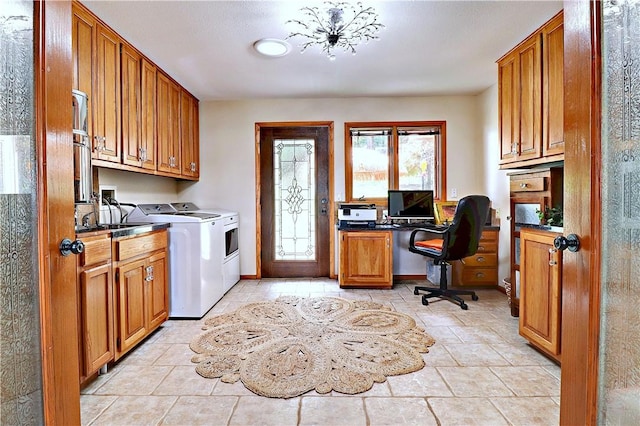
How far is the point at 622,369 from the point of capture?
0.81 m

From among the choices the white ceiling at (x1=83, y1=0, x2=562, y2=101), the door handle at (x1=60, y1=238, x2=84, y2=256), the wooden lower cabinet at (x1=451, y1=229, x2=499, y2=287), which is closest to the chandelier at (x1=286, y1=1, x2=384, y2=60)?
the white ceiling at (x1=83, y1=0, x2=562, y2=101)

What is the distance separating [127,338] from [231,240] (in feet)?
6.08

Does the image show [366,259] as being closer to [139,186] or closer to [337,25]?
[337,25]

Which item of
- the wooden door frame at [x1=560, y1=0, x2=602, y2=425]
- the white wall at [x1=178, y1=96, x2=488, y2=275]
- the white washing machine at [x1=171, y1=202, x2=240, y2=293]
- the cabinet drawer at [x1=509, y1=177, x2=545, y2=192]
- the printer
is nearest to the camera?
the wooden door frame at [x1=560, y1=0, x2=602, y2=425]

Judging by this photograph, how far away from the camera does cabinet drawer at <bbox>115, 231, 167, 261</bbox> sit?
2135 mm

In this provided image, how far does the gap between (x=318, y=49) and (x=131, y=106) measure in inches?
63.9

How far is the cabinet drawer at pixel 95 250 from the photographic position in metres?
1.80

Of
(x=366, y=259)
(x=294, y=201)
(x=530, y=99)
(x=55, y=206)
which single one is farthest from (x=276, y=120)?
(x=55, y=206)

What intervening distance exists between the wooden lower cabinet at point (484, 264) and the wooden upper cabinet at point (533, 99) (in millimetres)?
1030

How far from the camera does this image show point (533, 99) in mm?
2662

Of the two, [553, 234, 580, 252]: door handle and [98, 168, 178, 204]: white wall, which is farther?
[98, 168, 178, 204]: white wall

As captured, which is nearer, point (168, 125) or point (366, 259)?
point (168, 125)

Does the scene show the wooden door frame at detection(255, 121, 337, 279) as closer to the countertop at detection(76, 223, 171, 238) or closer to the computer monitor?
the computer monitor

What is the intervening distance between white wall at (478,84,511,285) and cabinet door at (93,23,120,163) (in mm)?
3561
